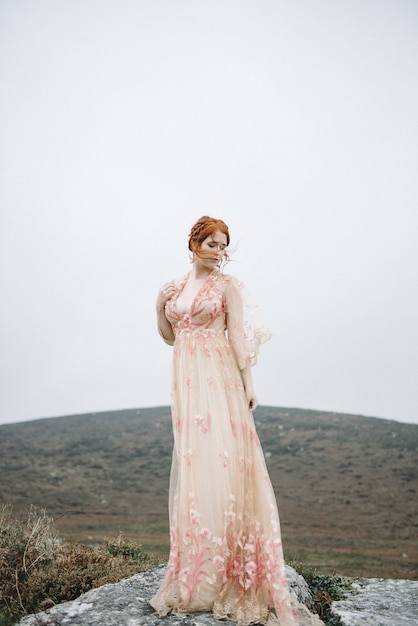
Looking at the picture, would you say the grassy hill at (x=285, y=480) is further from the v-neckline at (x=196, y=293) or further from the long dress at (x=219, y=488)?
the v-neckline at (x=196, y=293)

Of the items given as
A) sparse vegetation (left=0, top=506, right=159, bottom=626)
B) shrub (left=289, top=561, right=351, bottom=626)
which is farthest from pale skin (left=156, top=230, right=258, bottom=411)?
sparse vegetation (left=0, top=506, right=159, bottom=626)

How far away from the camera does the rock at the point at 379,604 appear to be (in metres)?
3.76

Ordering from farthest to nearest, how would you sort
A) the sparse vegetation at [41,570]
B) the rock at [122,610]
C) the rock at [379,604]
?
the sparse vegetation at [41,570] < the rock at [379,604] < the rock at [122,610]

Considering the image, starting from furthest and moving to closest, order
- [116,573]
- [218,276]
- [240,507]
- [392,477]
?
1. [392,477]
2. [116,573]
3. [218,276]
4. [240,507]

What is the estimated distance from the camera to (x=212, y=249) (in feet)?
12.1

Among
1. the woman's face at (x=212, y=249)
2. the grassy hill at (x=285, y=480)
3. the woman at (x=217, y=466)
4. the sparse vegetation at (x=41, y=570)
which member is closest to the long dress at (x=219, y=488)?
the woman at (x=217, y=466)

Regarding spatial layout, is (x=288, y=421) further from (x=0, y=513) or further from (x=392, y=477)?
(x=0, y=513)

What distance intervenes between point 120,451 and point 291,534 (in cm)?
858

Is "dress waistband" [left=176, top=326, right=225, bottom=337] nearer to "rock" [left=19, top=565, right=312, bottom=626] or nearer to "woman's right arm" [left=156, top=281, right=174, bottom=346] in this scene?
"woman's right arm" [left=156, top=281, right=174, bottom=346]

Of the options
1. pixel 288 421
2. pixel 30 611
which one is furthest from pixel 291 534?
pixel 30 611

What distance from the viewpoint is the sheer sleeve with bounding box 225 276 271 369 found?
3678 millimetres

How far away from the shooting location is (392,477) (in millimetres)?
15203

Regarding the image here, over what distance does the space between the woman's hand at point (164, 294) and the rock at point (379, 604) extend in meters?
2.60

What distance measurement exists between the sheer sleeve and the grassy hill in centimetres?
661
